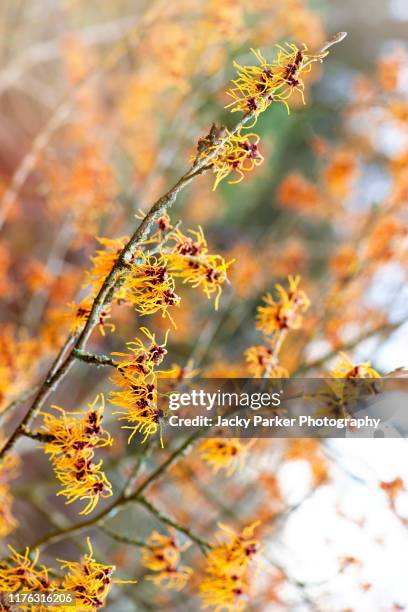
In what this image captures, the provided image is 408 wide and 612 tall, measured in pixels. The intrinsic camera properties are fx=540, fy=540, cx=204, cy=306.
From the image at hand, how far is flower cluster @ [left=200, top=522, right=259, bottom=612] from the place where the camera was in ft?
3.38

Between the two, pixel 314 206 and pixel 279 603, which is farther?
pixel 314 206

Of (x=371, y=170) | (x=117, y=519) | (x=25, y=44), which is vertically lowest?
(x=117, y=519)

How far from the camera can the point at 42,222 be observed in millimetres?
4266

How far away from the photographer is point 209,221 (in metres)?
4.95

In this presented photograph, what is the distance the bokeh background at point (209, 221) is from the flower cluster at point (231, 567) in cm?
27

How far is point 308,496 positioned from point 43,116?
4.40 meters

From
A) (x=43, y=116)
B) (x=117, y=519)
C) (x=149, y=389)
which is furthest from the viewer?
(x=43, y=116)

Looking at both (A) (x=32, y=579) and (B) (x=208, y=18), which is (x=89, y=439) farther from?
(B) (x=208, y=18)

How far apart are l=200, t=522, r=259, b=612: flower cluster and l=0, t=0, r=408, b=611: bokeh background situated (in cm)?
27

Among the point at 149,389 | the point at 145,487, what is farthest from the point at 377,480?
the point at 149,389

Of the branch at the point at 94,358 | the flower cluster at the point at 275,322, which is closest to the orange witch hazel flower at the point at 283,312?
the flower cluster at the point at 275,322

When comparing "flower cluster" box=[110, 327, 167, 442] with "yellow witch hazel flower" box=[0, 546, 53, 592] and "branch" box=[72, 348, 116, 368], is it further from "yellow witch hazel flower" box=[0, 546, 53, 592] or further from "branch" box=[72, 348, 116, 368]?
"yellow witch hazel flower" box=[0, 546, 53, 592]

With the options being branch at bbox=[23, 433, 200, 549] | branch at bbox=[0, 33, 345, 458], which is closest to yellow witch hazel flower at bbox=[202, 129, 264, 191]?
branch at bbox=[0, 33, 345, 458]

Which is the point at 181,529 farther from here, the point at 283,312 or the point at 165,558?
the point at 283,312
